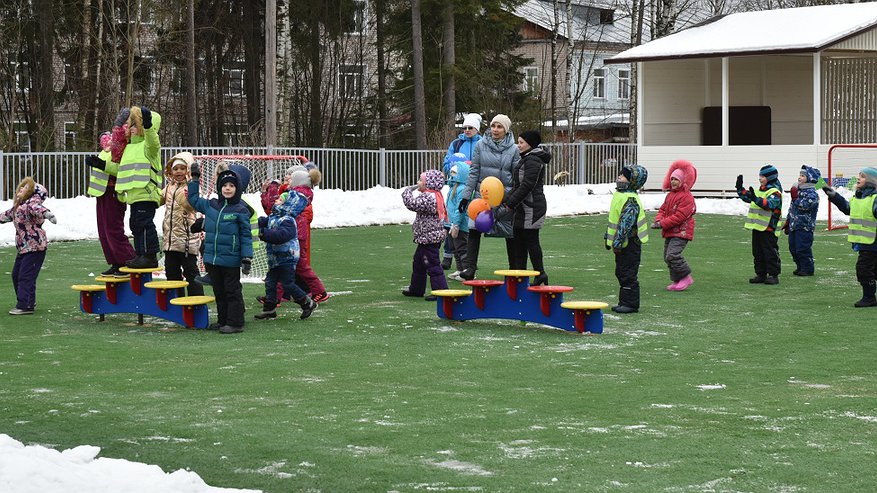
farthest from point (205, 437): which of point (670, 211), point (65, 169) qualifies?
point (65, 169)

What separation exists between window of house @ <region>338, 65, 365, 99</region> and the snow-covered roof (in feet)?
48.7

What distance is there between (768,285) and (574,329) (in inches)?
176

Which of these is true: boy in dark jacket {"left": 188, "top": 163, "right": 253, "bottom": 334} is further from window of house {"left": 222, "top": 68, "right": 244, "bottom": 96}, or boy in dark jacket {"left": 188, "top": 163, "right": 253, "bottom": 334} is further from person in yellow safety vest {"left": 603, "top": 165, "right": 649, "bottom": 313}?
window of house {"left": 222, "top": 68, "right": 244, "bottom": 96}

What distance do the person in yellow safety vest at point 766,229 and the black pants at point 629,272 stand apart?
2964 mm

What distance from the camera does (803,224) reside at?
631 inches

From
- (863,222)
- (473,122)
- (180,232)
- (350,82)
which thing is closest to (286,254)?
(180,232)

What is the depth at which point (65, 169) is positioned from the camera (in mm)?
27156

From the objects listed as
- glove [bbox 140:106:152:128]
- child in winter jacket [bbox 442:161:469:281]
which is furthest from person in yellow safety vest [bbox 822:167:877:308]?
glove [bbox 140:106:152:128]

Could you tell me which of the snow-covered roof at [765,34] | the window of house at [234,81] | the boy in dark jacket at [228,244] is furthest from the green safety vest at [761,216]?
the window of house at [234,81]

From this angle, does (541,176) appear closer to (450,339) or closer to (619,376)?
(450,339)

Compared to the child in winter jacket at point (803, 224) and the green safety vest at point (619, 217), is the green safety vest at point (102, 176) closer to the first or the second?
the green safety vest at point (619, 217)

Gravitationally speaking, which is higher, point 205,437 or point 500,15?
point 500,15

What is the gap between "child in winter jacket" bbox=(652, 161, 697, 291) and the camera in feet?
48.0

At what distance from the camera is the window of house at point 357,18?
4538cm
